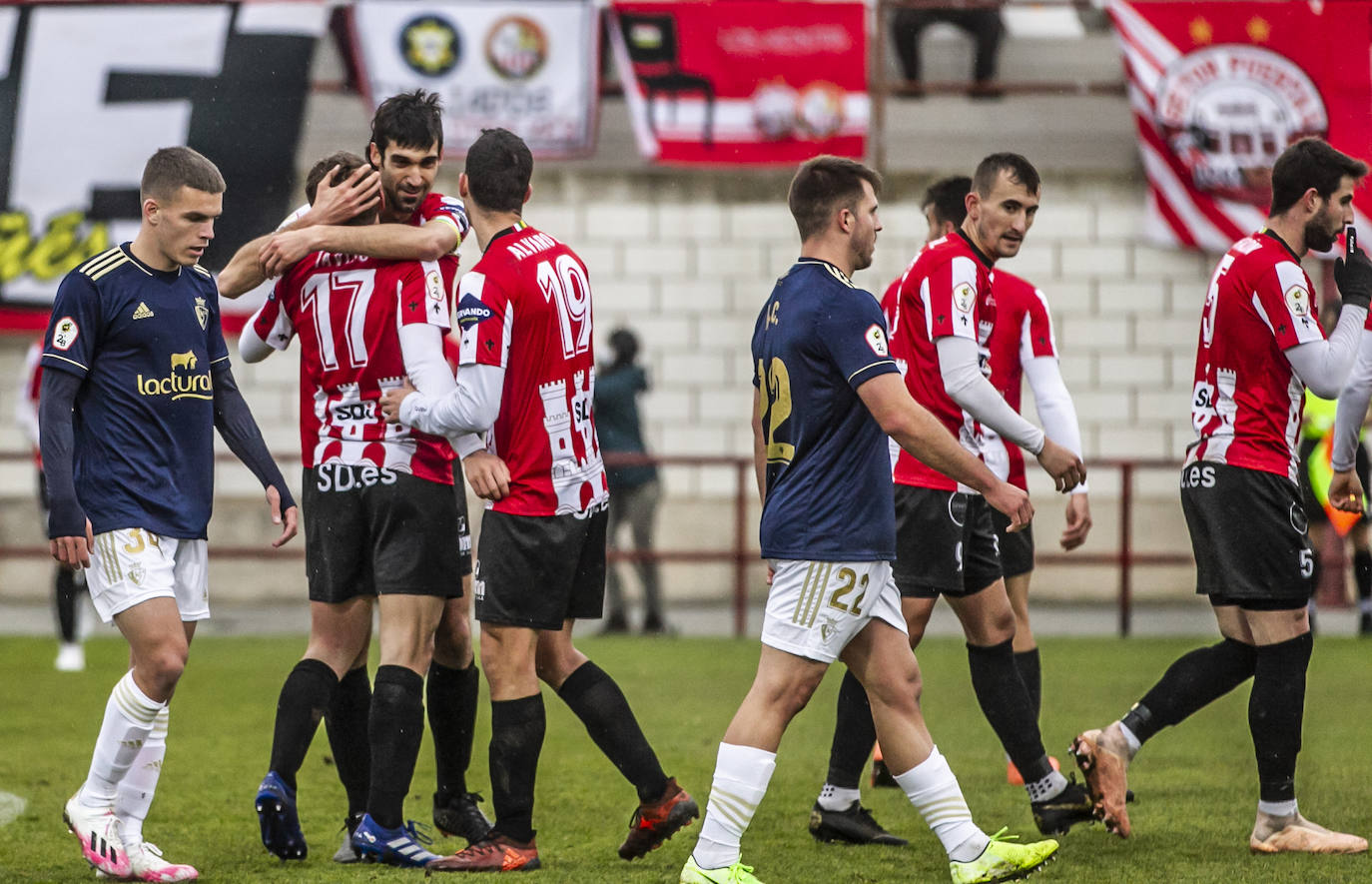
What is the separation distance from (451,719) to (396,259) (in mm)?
1494

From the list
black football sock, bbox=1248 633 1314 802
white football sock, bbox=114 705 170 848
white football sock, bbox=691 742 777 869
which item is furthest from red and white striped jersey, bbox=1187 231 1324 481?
white football sock, bbox=114 705 170 848

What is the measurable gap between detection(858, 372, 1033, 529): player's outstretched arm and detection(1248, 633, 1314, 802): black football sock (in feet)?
4.53

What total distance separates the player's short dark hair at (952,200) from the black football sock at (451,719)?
2450 millimetres

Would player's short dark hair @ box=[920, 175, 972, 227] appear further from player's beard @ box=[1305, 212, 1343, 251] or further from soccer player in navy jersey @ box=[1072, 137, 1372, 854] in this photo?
player's beard @ box=[1305, 212, 1343, 251]

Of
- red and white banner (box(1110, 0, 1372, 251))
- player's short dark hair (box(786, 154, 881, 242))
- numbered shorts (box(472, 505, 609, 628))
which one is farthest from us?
red and white banner (box(1110, 0, 1372, 251))

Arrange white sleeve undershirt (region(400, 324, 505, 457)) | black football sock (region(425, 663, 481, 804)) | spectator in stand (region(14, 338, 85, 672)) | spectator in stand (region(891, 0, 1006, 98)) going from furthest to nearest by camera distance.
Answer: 1. spectator in stand (region(891, 0, 1006, 98))
2. spectator in stand (region(14, 338, 85, 672))
3. black football sock (region(425, 663, 481, 804))
4. white sleeve undershirt (region(400, 324, 505, 457))

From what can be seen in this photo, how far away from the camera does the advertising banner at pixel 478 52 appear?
48.4ft

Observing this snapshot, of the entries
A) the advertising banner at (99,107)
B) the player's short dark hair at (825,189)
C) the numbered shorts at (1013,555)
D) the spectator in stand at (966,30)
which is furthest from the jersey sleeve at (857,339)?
the advertising banner at (99,107)

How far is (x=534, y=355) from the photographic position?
4703 mm

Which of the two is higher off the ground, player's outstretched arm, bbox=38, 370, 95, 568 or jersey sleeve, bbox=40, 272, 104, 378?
jersey sleeve, bbox=40, 272, 104, 378

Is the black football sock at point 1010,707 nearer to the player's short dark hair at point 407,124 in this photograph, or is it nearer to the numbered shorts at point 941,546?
the numbered shorts at point 941,546

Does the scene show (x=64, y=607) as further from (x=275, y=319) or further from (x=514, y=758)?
(x=514, y=758)

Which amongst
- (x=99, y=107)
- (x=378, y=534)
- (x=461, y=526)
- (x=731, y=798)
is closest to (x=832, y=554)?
(x=731, y=798)

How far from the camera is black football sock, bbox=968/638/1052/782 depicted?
5.30 metres
